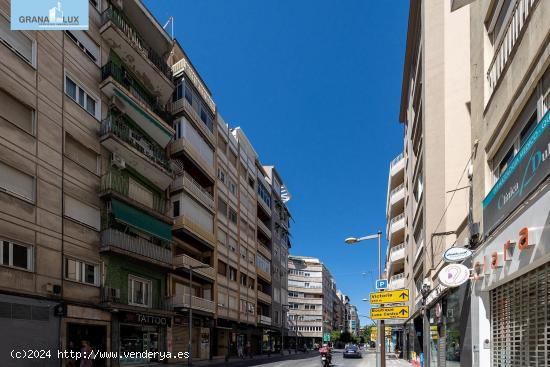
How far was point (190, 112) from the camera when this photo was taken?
3756 centimetres

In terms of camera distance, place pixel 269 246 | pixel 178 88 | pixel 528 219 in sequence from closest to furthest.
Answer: pixel 528 219 → pixel 178 88 → pixel 269 246

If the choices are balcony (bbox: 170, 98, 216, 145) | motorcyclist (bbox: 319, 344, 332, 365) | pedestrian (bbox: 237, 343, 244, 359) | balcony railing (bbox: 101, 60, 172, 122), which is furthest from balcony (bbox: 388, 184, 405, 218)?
balcony railing (bbox: 101, 60, 172, 122)

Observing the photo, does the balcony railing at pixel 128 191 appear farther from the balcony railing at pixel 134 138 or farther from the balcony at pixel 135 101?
the balcony at pixel 135 101

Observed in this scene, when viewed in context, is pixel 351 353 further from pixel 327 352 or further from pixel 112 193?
pixel 112 193

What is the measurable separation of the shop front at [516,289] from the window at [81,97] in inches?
812

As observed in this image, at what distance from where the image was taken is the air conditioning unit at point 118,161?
27.6m

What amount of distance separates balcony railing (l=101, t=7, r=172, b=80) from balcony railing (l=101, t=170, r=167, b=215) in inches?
320

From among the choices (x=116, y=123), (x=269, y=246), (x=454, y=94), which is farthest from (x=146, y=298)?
(x=269, y=246)

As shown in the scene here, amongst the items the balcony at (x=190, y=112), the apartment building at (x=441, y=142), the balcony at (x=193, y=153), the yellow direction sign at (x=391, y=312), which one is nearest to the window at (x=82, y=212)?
the balcony at (x=193, y=153)

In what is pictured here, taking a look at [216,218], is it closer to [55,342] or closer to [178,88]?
[178,88]

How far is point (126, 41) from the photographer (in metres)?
28.7

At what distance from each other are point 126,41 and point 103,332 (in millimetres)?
Result: 16151

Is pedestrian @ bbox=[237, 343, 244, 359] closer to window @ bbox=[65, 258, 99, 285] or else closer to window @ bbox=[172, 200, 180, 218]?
window @ bbox=[172, 200, 180, 218]

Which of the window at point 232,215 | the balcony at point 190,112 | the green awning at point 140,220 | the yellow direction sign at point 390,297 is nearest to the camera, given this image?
A: the yellow direction sign at point 390,297
